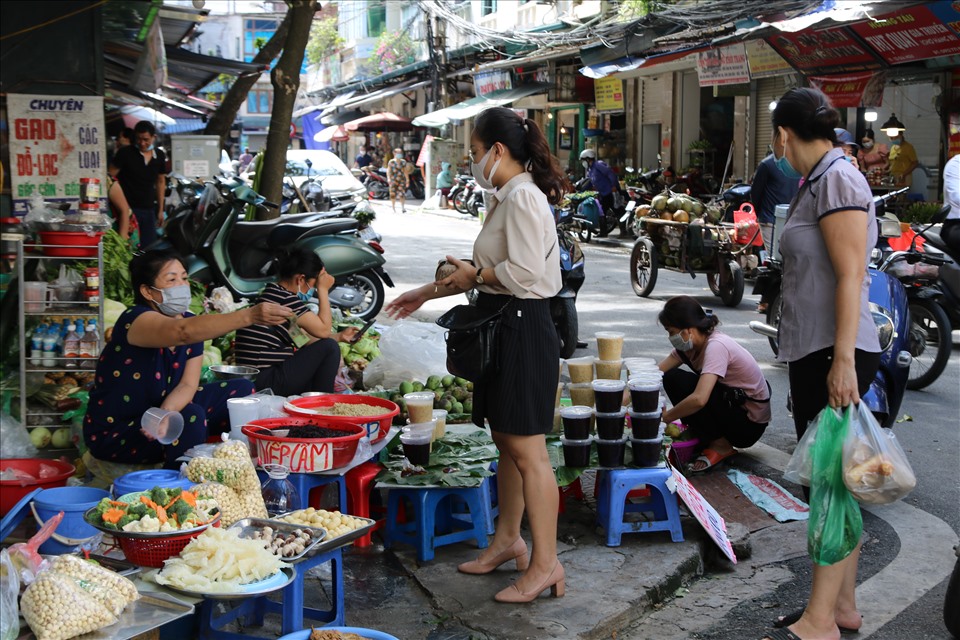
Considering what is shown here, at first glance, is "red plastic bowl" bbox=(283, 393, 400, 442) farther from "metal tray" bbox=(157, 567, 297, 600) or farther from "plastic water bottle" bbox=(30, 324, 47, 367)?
"plastic water bottle" bbox=(30, 324, 47, 367)

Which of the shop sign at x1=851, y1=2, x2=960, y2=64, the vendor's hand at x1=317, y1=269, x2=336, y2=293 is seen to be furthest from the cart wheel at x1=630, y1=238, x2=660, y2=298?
the vendor's hand at x1=317, y1=269, x2=336, y2=293

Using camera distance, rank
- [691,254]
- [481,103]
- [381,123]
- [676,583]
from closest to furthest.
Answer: [676,583] < [691,254] < [481,103] < [381,123]

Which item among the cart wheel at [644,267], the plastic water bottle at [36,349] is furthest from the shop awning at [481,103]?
the plastic water bottle at [36,349]

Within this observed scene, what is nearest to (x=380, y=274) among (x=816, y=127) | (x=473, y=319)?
(x=473, y=319)

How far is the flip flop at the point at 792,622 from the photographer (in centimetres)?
365

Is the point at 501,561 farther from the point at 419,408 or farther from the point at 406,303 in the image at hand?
the point at 406,303

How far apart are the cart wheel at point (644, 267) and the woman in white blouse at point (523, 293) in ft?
27.2

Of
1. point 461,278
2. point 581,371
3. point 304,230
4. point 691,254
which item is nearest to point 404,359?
point 581,371

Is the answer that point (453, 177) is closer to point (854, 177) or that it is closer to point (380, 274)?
point (380, 274)

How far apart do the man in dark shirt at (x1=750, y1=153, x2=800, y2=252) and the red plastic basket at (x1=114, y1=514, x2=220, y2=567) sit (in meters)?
7.84

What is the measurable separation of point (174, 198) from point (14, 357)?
10235 mm

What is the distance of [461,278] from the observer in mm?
3893

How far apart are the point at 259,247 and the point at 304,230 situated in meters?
0.55

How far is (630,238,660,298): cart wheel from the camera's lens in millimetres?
12102
